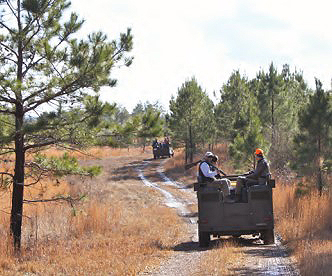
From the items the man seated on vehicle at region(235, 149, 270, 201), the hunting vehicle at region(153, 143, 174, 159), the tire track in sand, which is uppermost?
the hunting vehicle at region(153, 143, 174, 159)

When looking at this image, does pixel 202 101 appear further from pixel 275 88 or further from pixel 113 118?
pixel 113 118

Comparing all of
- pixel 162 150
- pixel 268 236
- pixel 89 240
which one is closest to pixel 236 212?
pixel 268 236

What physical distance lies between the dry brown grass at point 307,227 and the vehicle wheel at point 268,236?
17.7 inches

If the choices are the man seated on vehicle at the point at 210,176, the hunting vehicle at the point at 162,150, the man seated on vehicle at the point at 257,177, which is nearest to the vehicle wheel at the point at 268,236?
the man seated on vehicle at the point at 257,177

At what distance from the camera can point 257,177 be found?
1299 centimetres

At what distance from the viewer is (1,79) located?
1124cm

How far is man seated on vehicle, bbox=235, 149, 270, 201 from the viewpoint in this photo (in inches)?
508

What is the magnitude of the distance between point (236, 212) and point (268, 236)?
1.01 metres

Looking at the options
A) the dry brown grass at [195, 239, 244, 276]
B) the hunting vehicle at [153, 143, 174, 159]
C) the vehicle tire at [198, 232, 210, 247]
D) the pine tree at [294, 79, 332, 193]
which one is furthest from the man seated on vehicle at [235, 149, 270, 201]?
the hunting vehicle at [153, 143, 174, 159]

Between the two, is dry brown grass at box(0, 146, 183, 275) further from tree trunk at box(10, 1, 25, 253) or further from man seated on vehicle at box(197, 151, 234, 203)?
man seated on vehicle at box(197, 151, 234, 203)

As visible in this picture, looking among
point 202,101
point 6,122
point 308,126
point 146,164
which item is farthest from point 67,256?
point 146,164

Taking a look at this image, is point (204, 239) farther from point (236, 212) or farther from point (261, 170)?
point (261, 170)

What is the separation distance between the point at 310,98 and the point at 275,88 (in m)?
20.0

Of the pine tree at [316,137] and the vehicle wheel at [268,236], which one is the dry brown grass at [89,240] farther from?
the pine tree at [316,137]
